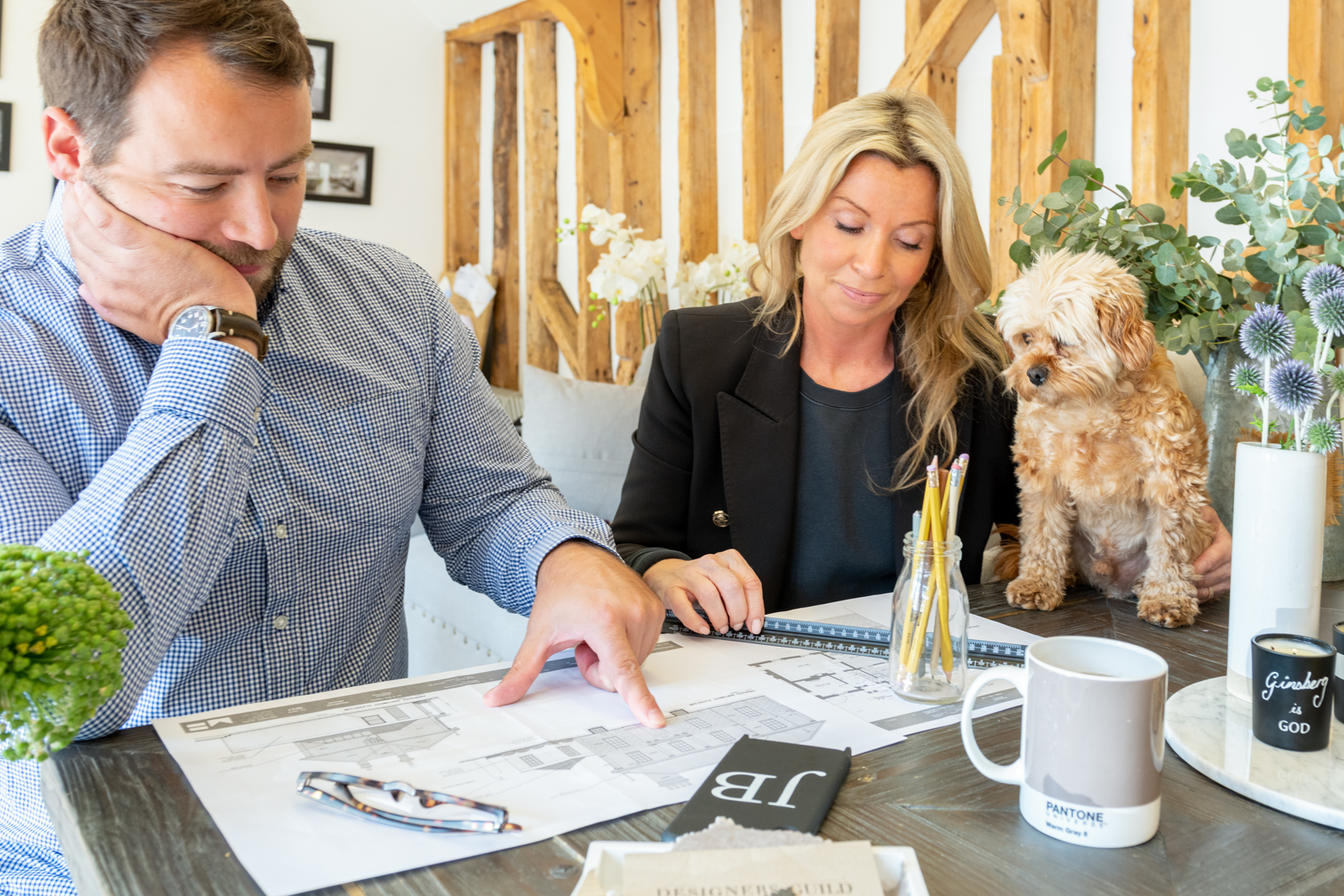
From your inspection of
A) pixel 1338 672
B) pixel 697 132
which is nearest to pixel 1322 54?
pixel 1338 672

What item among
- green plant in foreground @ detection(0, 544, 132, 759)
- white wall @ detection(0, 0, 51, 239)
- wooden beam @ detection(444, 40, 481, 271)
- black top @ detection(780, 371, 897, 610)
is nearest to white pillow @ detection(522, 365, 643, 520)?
black top @ detection(780, 371, 897, 610)

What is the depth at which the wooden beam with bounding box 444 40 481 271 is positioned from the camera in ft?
15.8

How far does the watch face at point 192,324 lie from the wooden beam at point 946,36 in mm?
1962

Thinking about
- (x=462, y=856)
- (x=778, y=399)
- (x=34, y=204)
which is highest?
(x=34, y=204)

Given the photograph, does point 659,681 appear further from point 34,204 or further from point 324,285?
point 34,204

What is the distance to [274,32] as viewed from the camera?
103cm

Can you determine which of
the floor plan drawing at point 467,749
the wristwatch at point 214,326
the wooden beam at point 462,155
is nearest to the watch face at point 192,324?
the wristwatch at point 214,326

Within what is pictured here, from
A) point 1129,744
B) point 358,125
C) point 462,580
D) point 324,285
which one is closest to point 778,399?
point 462,580

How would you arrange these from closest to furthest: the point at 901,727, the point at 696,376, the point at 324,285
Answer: the point at 901,727 → the point at 324,285 → the point at 696,376

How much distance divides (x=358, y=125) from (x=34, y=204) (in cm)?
134

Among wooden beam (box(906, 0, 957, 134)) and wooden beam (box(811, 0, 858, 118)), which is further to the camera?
wooden beam (box(811, 0, 858, 118))

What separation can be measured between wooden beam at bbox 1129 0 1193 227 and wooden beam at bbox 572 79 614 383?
7.24ft

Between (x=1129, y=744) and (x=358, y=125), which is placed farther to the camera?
(x=358, y=125)

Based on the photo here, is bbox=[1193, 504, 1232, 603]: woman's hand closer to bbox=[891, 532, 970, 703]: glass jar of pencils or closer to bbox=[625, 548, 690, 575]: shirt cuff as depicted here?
bbox=[891, 532, 970, 703]: glass jar of pencils
